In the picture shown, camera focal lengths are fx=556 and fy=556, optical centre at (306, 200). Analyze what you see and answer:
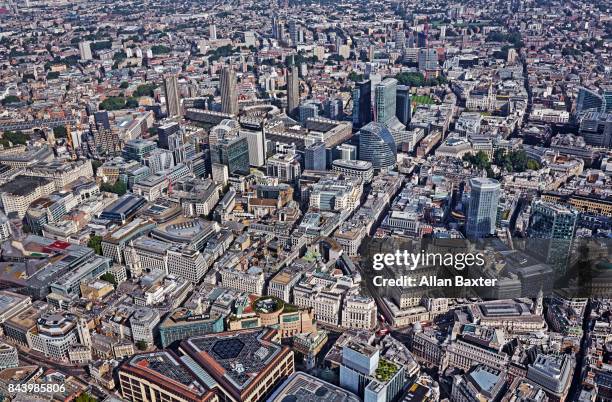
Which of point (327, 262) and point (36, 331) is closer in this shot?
point (36, 331)

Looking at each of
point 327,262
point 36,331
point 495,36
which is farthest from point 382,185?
point 495,36

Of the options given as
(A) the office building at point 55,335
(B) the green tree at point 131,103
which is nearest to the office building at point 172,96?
(B) the green tree at point 131,103

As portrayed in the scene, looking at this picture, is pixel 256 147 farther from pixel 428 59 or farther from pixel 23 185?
pixel 428 59

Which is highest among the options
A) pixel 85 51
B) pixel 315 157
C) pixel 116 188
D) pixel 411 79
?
pixel 85 51

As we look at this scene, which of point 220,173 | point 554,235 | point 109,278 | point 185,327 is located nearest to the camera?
point 185,327

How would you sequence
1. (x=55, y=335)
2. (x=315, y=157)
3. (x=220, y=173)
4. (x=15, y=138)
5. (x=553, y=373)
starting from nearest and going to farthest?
(x=553, y=373) < (x=55, y=335) < (x=220, y=173) < (x=315, y=157) < (x=15, y=138)

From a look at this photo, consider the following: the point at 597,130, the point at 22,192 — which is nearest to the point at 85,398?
the point at 22,192

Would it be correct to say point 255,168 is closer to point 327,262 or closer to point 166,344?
point 327,262
